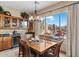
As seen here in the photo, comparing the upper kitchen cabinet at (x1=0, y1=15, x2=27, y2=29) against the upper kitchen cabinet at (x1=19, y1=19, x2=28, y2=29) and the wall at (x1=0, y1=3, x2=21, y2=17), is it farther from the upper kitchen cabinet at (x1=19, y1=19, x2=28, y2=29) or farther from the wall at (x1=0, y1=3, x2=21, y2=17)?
the wall at (x1=0, y1=3, x2=21, y2=17)

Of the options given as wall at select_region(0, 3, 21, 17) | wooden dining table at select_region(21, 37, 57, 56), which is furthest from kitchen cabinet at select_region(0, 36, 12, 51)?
wooden dining table at select_region(21, 37, 57, 56)

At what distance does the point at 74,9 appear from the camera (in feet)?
9.53

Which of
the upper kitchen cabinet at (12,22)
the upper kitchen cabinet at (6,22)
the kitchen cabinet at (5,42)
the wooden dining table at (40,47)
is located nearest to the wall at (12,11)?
the upper kitchen cabinet at (12,22)

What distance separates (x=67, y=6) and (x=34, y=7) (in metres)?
1.32

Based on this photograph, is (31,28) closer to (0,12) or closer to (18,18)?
(18,18)

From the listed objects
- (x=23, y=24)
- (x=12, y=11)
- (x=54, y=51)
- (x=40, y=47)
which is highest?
(x=12, y=11)

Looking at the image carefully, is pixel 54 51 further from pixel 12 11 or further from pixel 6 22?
pixel 12 11

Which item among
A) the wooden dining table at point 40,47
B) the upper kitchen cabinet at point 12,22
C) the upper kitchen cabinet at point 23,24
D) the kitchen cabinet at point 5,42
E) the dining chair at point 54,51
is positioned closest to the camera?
the wooden dining table at point 40,47

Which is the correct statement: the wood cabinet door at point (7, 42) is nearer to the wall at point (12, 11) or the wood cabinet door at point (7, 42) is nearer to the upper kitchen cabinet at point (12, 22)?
the upper kitchen cabinet at point (12, 22)

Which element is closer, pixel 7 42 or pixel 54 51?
pixel 54 51

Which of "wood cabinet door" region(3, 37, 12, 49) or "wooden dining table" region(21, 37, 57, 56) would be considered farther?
"wood cabinet door" region(3, 37, 12, 49)

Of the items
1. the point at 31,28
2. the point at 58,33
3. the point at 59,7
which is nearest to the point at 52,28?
the point at 58,33

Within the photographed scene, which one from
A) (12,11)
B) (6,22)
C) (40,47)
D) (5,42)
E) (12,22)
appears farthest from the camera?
(12,22)

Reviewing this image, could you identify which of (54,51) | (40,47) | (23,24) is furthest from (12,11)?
(54,51)
